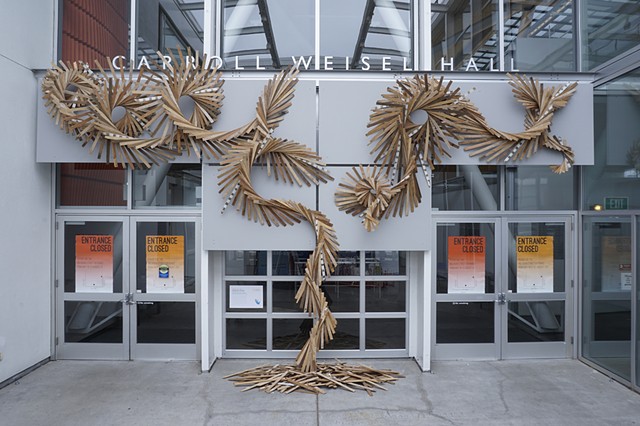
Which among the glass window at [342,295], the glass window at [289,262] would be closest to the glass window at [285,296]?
the glass window at [289,262]

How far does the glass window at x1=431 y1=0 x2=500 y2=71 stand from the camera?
6094mm

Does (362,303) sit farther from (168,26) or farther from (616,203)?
(168,26)

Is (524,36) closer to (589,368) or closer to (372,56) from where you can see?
(372,56)

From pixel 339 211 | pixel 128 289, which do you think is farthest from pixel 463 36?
pixel 128 289

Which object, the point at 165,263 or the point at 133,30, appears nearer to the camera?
the point at 165,263

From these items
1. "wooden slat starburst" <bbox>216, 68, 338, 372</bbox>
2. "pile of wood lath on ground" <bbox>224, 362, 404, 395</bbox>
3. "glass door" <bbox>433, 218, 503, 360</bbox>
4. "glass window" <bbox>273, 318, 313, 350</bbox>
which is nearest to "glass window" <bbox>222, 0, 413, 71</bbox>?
"wooden slat starburst" <bbox>216, 68, 338, 372</bbox>

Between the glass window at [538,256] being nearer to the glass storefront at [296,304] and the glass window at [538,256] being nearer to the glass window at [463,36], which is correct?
the glass storefront at [296,304]

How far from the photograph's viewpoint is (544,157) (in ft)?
18.1

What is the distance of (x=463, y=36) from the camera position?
20.7 feet

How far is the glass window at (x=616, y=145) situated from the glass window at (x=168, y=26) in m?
5.86

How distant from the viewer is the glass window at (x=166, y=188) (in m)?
5.80

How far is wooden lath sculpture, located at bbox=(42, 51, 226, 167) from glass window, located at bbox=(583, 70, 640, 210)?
526cm

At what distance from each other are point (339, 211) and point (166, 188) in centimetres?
261

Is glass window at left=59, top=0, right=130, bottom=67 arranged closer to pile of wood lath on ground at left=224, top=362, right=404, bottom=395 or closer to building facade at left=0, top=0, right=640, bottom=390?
building facade at left=0, top=0, right=640, bottom=390
